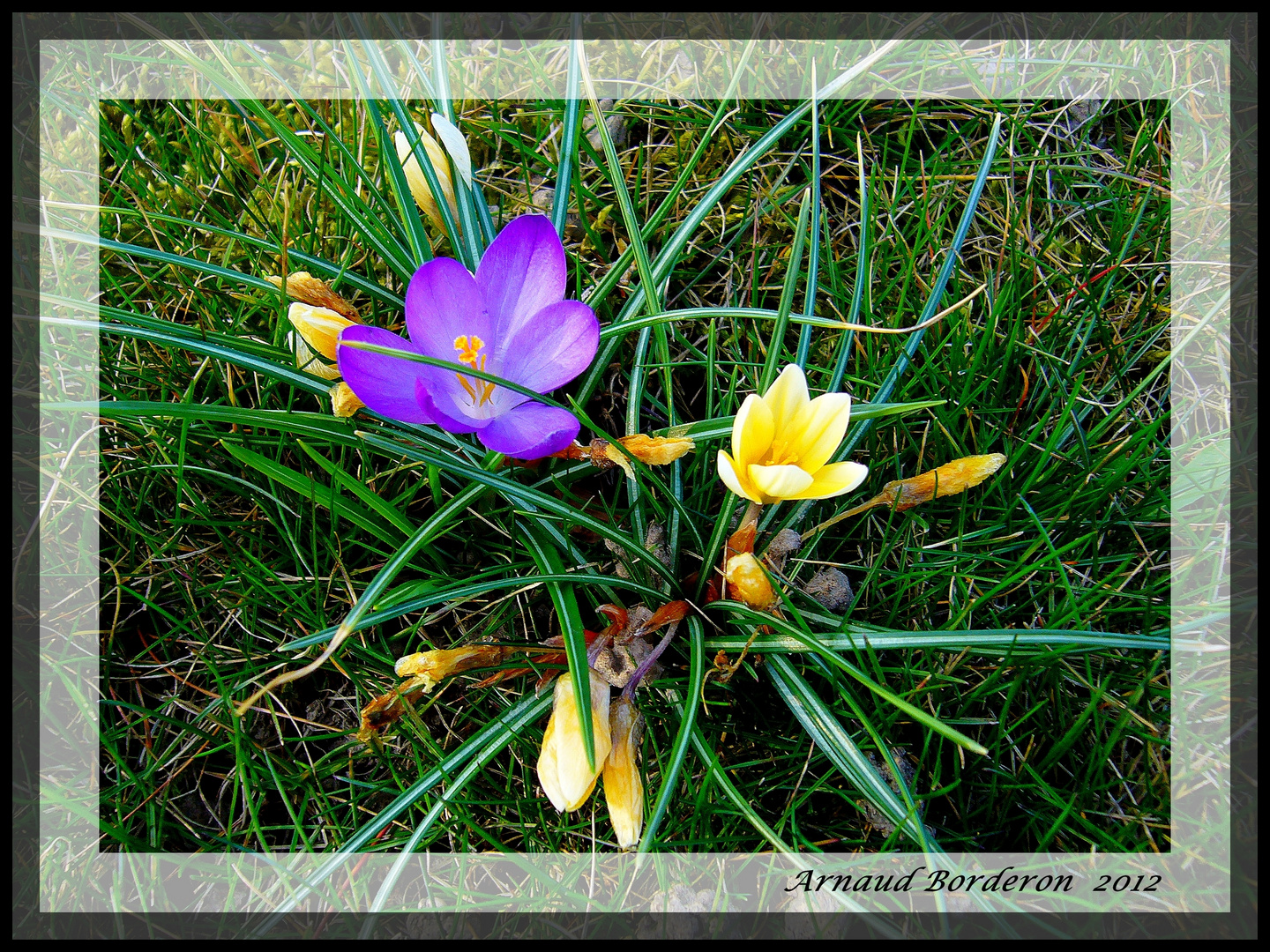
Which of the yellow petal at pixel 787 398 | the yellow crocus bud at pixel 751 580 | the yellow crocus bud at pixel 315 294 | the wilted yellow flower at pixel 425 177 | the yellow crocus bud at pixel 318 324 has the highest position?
the wilted yellow flower at pixel 425 177

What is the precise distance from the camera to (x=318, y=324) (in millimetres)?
1015

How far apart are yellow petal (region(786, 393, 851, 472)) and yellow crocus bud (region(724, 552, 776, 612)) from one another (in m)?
0.13

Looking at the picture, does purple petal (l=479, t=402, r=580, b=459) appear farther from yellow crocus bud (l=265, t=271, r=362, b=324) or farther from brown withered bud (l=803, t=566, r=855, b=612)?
brown withered bud (l=803, t=566, r=855, b=612)

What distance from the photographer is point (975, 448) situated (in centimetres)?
129

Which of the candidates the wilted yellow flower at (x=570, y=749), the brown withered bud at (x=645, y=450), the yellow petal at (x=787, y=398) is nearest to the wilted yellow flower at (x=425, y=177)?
the brown withered bud at (x=645, y=450)

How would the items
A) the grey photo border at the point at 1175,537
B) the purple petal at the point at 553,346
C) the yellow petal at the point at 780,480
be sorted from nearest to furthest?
the yellow petal at the point at 780,480, the purple petal at the point at 553,346, the grey photo border at the point at 1175,537

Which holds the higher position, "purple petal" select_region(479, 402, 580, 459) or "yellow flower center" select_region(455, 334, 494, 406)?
"yellow flower center" select_region(455, 334, 494, 406)

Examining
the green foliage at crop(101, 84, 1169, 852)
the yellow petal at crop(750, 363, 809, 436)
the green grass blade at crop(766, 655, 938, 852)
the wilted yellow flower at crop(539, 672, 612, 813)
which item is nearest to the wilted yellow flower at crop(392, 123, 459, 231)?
the green foliage at crop(101, 84, 1169, 852)

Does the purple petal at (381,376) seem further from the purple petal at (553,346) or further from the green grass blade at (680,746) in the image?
the green grass blade at (680,746)

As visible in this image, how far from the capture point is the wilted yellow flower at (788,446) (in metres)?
0.84

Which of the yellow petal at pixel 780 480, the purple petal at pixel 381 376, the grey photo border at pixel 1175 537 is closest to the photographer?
the yellow petal at pixel 780 480

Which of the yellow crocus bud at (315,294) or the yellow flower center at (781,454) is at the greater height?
the yellow crocus bud at (315,294)

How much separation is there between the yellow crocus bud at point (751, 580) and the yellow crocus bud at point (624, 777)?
205 mm

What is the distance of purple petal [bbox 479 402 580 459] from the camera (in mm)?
945
